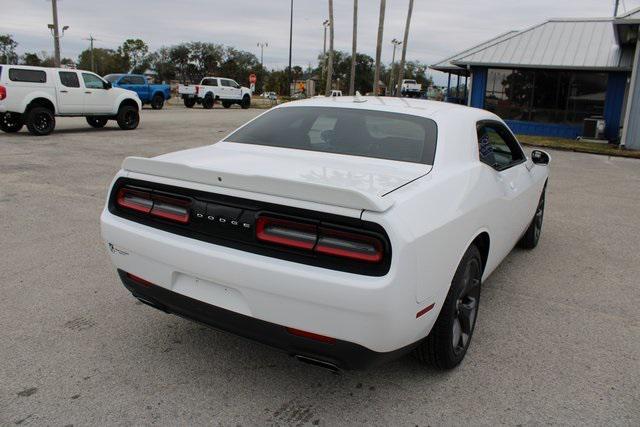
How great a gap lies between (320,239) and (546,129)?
2268cm

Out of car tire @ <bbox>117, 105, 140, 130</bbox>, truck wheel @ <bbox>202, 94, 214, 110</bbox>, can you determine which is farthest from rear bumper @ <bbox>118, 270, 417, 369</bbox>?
truck wheel @ <bbox>202, 94, 214, 110</bbox>

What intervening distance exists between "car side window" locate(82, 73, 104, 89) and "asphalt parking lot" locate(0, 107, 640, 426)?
1151 cm

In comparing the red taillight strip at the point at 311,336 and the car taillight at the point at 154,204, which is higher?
the car taillight at the point at 154,204

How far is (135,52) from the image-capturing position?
290ft

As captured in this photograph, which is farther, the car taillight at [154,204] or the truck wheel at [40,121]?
the truck wheel at [40,121]

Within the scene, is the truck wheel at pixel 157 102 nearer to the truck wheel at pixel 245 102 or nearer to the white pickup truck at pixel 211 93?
the white pickup truck at pixel 211 93

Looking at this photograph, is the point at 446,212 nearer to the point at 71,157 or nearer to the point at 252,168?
the point at 252,168

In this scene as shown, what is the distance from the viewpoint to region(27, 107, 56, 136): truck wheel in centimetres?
1445

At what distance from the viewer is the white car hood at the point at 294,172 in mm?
2377

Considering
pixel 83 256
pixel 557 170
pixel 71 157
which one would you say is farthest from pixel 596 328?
pixel 71 157

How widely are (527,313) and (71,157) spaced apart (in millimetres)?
9959

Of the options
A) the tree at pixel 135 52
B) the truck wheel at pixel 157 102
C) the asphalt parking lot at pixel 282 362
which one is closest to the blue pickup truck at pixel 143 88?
the truck wheel at pixel 157 102

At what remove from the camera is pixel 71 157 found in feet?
36.7

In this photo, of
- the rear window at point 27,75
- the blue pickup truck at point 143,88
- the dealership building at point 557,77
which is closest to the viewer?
the rear window at point 27,75
